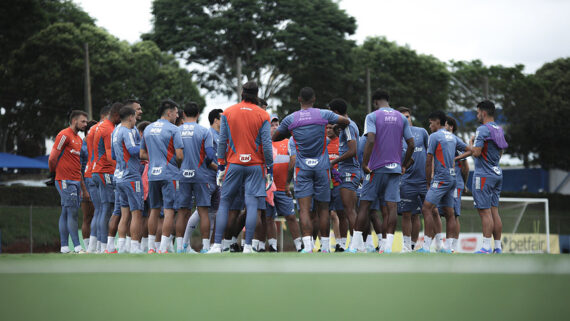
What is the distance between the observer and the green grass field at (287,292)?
3.79m

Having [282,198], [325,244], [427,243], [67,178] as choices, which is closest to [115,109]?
[67,178]

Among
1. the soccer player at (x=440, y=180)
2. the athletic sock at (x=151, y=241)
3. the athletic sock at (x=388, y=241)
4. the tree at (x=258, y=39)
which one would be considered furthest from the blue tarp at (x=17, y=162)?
the athletic sock at (x=388, y=241)

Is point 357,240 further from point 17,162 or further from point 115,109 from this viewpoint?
point 17,162

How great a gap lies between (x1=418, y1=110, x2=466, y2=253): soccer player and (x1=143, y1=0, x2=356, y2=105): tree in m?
32.2

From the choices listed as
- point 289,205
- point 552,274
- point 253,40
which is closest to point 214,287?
point 552,274

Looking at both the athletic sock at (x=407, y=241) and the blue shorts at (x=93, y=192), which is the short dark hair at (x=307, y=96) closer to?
the athletic sock at (x=407, y=241)

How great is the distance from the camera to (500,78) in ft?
187

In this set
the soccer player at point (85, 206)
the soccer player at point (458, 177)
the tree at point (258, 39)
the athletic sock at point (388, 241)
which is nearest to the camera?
the athletic sock at point (388, 241)

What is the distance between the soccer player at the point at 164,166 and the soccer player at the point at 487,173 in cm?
446

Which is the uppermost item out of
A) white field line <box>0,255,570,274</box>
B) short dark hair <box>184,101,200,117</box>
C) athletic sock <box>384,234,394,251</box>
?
short dark hair <box>184,101,200,117</box>

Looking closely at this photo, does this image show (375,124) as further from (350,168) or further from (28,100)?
(28,100)

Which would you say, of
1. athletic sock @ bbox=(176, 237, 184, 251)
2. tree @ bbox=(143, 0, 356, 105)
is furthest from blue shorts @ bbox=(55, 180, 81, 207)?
tree @ bbox=(143, 0, 356, 105)

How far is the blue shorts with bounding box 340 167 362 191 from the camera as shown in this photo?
11.2m

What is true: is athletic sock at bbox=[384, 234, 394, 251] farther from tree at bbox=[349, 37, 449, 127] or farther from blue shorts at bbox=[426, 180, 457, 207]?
tree at bbox=[349, 37, 449, 127]
